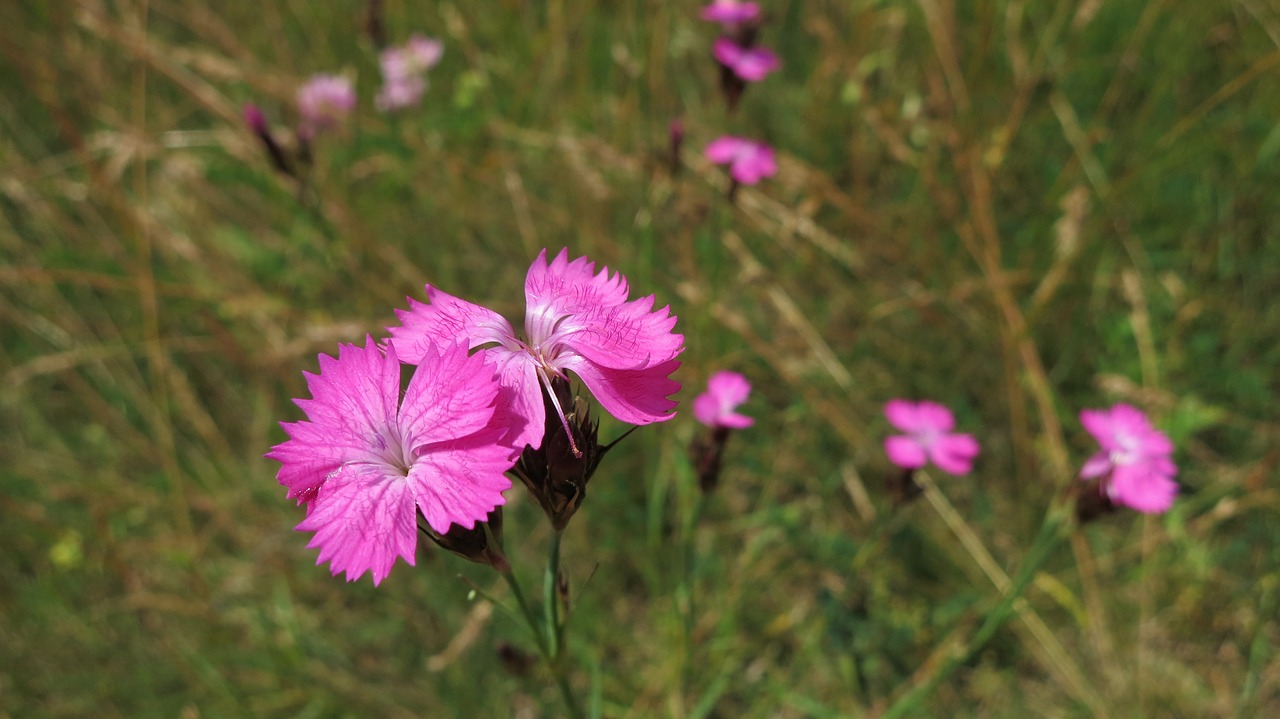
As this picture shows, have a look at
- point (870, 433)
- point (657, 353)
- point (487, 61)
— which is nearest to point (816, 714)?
point (870, 433)

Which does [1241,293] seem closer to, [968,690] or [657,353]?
[968,690]

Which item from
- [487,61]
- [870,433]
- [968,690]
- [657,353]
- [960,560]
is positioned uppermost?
[487,61]

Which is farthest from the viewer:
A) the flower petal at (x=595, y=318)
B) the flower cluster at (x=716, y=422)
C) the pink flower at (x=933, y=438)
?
the pink flower at (x=933, y=438)

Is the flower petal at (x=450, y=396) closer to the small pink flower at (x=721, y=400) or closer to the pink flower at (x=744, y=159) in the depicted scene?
the small pink flower at (x=721, y=400)

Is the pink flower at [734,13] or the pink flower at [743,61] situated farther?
the pink flower at [734,13]

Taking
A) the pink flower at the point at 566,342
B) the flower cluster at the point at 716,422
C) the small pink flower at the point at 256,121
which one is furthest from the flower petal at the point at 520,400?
the small pink flower at the point at 256,121

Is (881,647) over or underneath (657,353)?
over

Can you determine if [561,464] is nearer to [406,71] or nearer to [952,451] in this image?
[952,451]
